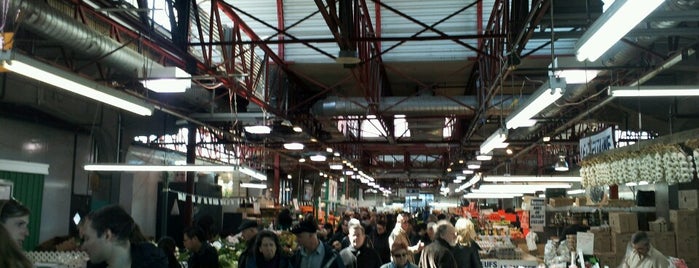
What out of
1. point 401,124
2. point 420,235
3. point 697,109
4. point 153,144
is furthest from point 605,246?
point 401,124

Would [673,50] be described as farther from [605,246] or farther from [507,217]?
[507,217]

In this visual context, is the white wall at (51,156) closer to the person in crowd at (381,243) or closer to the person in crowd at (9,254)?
the person in crowd at (381,243)

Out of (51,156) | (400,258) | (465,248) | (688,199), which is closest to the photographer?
(400,258)

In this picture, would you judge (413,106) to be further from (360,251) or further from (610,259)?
(360,251)

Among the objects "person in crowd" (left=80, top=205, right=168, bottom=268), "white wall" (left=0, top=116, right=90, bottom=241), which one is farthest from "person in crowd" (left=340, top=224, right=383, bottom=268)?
"white wall" (left=0, top=116, right=90, bottom=241)

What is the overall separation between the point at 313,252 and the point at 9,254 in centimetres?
378

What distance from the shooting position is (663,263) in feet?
24.6

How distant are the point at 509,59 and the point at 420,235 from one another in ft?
15.0

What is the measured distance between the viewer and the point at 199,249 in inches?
289

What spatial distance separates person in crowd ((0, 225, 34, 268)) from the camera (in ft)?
7.03

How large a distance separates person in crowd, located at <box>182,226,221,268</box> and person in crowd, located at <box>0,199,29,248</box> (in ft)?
11.1

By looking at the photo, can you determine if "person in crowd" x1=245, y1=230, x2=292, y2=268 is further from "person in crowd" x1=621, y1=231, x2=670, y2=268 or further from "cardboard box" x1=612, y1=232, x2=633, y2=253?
"cardboard box" x1=612, y1=232, x2=633, y2=253

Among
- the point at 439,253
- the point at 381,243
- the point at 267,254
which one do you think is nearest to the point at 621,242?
the point at 381,243

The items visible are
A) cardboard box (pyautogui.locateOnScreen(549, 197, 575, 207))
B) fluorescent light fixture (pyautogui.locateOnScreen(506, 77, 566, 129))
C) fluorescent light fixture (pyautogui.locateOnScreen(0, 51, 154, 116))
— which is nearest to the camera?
fluorescent light fixture (pyautogui.locateOnScreen(0, 51, 154, 116))
